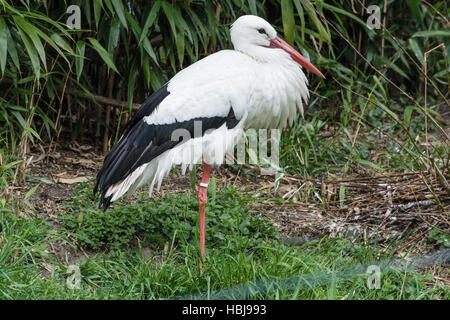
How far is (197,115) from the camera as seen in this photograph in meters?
3.88

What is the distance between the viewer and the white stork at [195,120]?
380 cm

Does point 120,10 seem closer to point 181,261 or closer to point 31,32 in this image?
point 31,32

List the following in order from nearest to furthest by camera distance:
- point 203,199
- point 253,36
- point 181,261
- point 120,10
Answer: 1. point 181,261
2. point 203,199
3. point 253,36
4. point 120,10

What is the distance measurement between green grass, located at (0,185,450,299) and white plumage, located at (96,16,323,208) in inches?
11.3

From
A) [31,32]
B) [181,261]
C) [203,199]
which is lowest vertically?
[181,261]

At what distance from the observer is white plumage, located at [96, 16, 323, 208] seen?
380 cm

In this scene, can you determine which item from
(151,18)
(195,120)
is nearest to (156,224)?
(195,120)

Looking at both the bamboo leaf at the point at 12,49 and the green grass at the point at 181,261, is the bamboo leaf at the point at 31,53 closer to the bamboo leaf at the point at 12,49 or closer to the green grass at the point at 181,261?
the bamboo leaf at the point at 12,49

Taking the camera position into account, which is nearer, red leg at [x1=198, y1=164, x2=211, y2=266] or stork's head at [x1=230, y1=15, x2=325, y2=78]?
red leg at [x1=198, y1=164, x2=211, y2=266]

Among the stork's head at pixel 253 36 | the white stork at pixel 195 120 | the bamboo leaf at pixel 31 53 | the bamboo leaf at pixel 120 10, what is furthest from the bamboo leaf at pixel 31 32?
the stork's head at pixel 253 36

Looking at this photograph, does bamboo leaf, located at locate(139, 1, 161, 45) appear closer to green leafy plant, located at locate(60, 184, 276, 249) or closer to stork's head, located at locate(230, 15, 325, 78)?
stork's head, located at locate(230, 15, 325, 78)

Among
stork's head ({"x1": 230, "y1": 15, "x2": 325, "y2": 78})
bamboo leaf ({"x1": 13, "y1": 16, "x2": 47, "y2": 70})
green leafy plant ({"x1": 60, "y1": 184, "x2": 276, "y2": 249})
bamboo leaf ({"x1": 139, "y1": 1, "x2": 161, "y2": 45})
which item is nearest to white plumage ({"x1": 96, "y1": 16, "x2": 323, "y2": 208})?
stork's head ({"x1": 230, "y1": 15, "x2": 325, "y2": 78})

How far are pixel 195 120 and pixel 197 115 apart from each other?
3 centimetres

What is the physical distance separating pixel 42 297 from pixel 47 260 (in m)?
0.63
